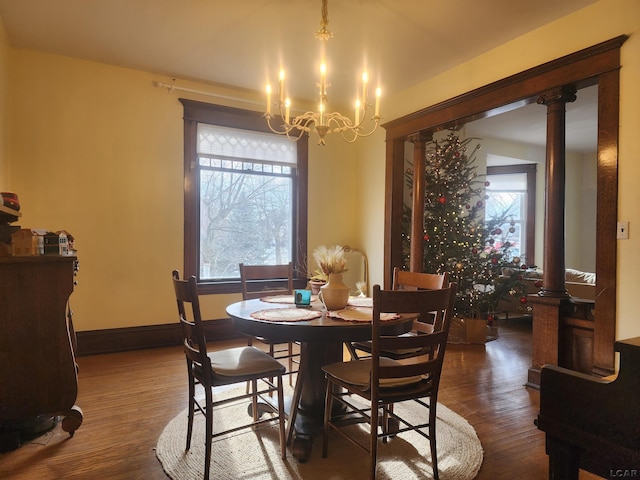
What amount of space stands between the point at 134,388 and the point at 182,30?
2.82 metres

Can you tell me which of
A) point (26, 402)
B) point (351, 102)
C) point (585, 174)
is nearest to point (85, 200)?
point (26, 402)

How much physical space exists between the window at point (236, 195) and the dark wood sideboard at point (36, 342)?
6.78ft

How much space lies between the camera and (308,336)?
1.88 meters

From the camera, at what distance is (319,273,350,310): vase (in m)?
2.25

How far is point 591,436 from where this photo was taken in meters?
1.12

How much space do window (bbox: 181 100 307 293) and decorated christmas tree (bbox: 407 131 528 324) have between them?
61.0 inches

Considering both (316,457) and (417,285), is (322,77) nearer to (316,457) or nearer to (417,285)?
(417,285)

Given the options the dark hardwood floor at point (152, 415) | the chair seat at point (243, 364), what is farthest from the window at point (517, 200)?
the chair seat at point (243, 364)

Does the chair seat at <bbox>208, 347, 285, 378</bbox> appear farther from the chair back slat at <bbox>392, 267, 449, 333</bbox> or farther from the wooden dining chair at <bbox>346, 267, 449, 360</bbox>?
the chair back slat at <bbox>392, 267, 449, 333</bbox>

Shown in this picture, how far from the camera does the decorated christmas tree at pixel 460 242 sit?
456 cm

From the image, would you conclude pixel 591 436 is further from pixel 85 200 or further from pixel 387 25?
pixel 85 200

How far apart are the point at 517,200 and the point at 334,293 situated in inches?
242

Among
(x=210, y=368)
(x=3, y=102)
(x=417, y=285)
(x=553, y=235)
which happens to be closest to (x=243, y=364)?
(x=210, y=368)

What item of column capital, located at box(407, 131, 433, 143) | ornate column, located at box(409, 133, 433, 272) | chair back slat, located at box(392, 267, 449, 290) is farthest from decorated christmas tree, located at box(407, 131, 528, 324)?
chair back slat, located at box(392, 267, 449, 290)
